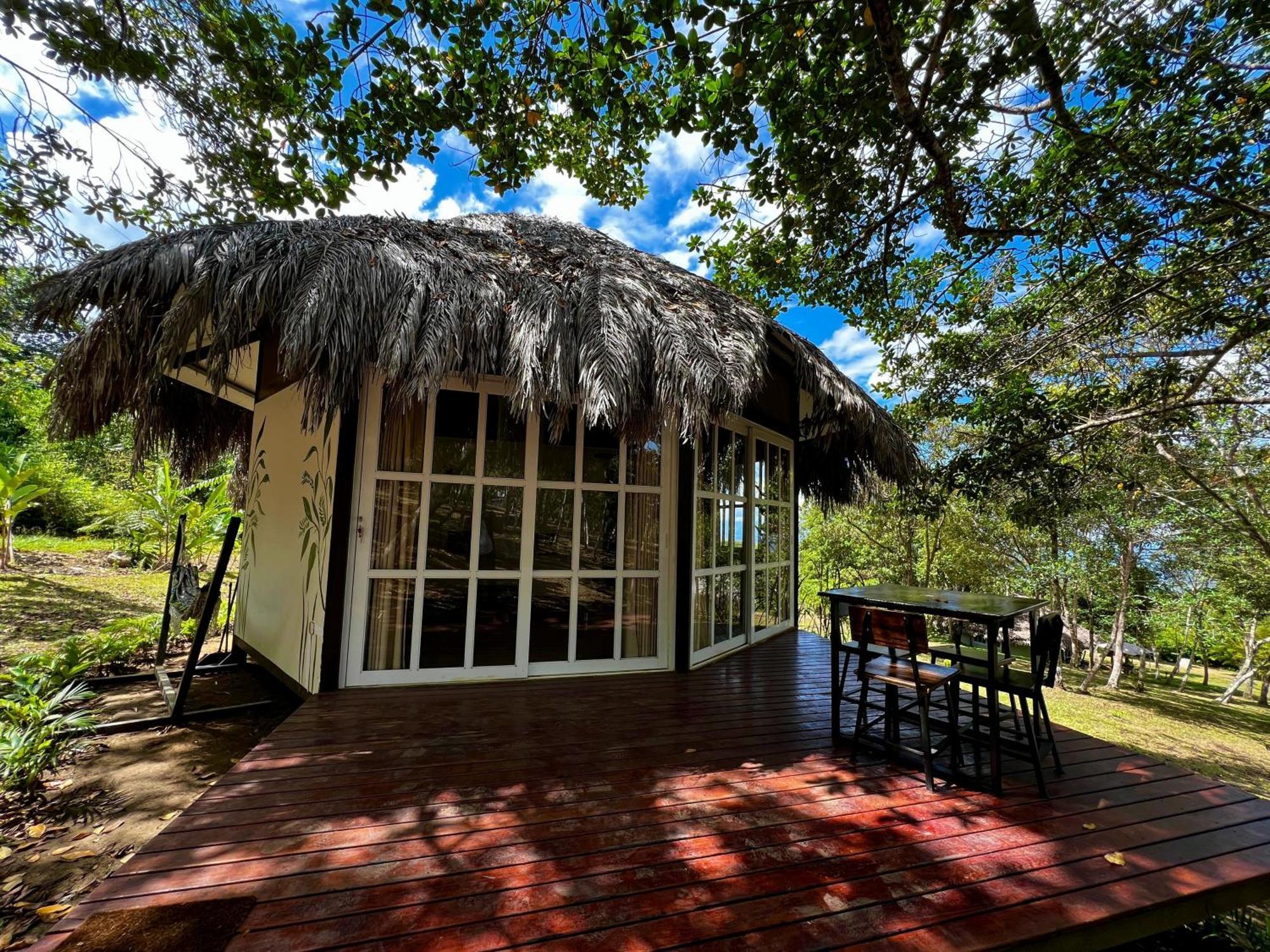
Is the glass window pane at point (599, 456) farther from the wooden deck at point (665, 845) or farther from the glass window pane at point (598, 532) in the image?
the wooden deck at point (665, 845)

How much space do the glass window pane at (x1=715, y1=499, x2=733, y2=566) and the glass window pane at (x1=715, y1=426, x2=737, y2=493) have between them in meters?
0.15

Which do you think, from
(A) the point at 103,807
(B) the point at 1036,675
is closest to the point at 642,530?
(B) the point at 1036,675

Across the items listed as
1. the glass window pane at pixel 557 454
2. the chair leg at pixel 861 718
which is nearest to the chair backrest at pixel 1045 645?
the chair leg at pixel 861 718

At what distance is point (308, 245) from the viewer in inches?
118

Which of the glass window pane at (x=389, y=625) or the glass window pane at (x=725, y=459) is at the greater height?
the glass window pane at (x=725, y=459)

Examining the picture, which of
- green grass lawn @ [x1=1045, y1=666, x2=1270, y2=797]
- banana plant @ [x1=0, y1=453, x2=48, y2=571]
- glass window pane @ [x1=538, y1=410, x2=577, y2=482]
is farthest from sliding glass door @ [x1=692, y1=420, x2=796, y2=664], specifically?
banana plant @ [x1=0, y1=453, x2=48, y2=571]

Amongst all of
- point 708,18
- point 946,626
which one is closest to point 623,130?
point 708,18

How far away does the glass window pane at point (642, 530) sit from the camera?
13.1 ft

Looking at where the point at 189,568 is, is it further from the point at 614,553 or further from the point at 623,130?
the point at 623,130

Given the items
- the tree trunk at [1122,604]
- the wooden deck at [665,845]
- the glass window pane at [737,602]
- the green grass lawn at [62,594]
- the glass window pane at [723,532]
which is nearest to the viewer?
the wooden deck at [665,845]

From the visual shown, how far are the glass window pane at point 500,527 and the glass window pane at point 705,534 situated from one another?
4.84 ft

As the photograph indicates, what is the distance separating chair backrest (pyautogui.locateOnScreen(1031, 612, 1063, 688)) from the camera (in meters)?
2.48

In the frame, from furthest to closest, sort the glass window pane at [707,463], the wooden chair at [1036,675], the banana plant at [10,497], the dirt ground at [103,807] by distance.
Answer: the banana plant at [10,497], the glass window pane at [707,463], the wooden chair at [1036,675], the dirt ground at [103,807]

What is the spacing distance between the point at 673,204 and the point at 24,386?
13.9 metres
